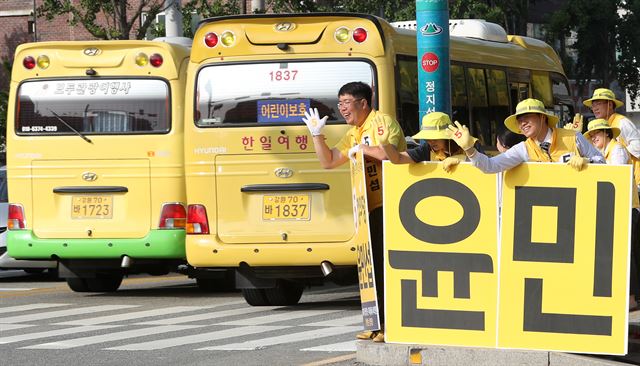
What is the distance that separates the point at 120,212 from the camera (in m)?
16.2

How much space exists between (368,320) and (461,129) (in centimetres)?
173

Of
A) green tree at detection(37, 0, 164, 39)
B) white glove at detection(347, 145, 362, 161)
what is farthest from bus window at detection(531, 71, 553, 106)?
green tree at detection(37, 0, 164, 39)

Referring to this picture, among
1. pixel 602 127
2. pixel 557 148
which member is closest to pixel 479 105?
pixel 602 127

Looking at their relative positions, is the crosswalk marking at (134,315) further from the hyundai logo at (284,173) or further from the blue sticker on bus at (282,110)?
the blue sticker on bus at (282,110)

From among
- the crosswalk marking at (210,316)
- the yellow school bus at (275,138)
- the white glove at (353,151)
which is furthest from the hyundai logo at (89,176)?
the white glove at (353,151)

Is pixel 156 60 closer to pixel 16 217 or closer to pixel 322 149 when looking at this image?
pixel 16 217

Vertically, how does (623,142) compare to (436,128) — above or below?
below

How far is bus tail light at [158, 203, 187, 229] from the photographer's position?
1602 cm

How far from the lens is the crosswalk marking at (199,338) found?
11718mm

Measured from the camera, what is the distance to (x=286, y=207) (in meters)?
14.4

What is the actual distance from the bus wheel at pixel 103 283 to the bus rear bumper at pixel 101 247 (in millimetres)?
1285

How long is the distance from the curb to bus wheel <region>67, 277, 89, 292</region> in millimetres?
8237

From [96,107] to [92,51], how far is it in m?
0.60

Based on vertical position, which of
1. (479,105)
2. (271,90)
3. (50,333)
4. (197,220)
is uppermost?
(271,90)
